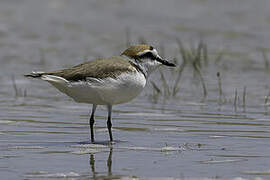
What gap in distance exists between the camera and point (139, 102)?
9.25 meters

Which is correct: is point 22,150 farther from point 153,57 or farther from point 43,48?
point 43,48

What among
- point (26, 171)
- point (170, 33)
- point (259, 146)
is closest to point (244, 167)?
point (259, 146)

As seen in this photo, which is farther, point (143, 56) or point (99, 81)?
point (143, 56)

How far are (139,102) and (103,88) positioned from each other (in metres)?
2.76

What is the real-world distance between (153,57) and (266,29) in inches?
371

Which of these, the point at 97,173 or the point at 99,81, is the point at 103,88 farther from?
the point at 97,173

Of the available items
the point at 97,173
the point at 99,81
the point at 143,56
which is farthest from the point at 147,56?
the point at 97,173

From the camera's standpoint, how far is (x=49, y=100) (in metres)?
9.33

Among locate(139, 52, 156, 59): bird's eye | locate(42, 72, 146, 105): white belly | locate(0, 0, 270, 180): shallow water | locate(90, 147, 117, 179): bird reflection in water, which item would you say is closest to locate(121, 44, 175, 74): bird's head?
locate(139, 52, 156, 59): bird's eye

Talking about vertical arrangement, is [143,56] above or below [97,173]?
above

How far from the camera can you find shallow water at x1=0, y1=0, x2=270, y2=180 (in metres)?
5.63

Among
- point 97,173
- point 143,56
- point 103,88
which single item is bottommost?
point 97,173

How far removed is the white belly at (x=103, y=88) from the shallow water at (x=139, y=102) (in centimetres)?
46

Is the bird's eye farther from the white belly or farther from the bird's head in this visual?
the white belly
